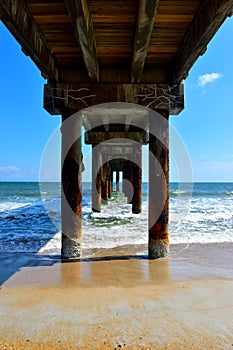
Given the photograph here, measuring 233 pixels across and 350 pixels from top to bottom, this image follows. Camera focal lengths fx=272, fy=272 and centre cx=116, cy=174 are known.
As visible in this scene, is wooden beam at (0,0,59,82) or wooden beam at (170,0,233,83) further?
wooden beam at (0,0,59,82)

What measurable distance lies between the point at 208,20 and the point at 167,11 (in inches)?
22.3

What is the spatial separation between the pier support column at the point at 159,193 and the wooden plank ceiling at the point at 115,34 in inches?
38.8

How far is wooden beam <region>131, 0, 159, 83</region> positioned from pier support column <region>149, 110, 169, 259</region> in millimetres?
1179

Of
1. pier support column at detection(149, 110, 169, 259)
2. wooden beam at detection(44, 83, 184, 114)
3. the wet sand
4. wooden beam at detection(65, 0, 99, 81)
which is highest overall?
wooden beam at detection(65, 0, 99, 81)

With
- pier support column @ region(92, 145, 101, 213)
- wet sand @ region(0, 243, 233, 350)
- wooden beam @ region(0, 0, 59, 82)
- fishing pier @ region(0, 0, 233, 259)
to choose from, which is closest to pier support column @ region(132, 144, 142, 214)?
pier support column @ region(92, 145, 101, 213)

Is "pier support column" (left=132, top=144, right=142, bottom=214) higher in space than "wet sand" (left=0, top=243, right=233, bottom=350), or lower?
higher

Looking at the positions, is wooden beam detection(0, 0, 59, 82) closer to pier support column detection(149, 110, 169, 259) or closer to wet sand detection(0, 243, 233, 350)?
pier support column detection(149, 110, 169, 259)

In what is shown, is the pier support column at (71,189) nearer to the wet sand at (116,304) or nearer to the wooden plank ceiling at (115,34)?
the wet sand at (116,304)

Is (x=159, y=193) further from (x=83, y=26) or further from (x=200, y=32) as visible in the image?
(x=83, y=26)

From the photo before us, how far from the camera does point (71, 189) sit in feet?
15.5

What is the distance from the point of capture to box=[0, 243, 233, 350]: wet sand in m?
2.17

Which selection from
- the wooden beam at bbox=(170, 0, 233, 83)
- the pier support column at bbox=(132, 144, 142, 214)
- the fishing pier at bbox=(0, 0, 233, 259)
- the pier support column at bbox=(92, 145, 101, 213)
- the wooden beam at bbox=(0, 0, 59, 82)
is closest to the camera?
the wooden beam at bbox=(170, 0, 233, 83)

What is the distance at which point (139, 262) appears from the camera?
464 cm

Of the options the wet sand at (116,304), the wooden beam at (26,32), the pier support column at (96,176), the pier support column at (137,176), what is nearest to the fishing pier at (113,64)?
the wooden beam at (26,32)
